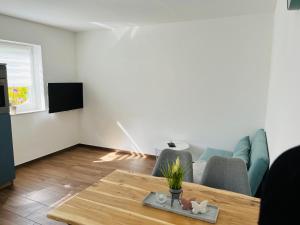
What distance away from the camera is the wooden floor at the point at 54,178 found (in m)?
2.60

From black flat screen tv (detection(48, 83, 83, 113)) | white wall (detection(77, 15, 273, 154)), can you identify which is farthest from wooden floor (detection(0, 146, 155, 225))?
black flat screen tv (detection(48, 83, 83, 113))

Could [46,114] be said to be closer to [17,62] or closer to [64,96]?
[64,96]

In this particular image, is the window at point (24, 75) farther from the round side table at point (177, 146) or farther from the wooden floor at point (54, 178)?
the round side table at point (177, 146)

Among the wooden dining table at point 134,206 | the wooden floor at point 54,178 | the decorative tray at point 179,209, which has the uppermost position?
the decorative tray at point 179,209

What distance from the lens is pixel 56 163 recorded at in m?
4.16

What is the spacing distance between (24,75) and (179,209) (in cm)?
390

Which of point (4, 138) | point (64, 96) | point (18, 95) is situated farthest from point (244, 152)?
point (18, 95)

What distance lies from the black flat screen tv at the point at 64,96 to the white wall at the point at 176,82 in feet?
0.67

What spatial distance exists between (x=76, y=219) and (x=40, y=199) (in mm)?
2014

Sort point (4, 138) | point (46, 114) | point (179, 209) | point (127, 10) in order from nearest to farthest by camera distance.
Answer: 1. point (179, 209)
2. point (4, 138)
3. point (127, 10)
4. point (46, 114)

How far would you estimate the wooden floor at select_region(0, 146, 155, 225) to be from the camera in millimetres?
2602

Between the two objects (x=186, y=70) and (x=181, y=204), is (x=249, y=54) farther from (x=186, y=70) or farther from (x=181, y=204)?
(x=181, y=204)

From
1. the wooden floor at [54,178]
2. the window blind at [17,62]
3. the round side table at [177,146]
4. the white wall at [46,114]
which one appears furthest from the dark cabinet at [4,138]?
the round side table at [177,146]

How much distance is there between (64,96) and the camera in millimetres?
4500
